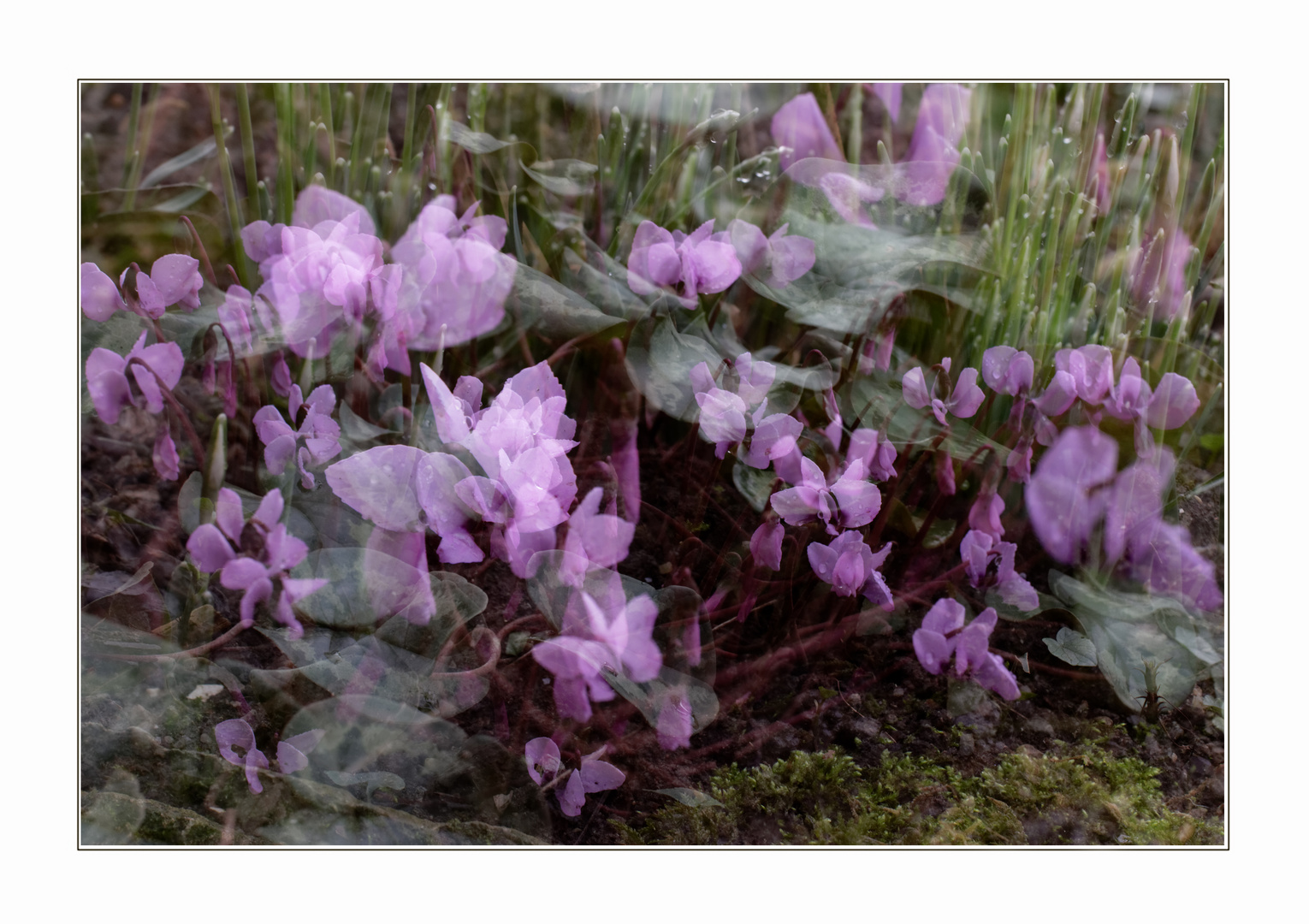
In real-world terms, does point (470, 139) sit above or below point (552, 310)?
above

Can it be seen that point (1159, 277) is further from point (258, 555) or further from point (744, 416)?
point (258, 555)

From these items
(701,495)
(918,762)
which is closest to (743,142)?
(701,495)

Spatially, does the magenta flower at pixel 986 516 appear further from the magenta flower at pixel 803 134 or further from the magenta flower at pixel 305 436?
the magenta flower at pixel 305 436

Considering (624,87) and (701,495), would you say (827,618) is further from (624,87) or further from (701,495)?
(624,87)

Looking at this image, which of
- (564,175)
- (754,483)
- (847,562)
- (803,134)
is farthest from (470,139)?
(847,562)

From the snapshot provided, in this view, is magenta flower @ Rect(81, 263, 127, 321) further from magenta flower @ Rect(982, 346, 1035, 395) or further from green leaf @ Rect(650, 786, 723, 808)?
magenta flower @ Rect(982, 346, 1035, 395)

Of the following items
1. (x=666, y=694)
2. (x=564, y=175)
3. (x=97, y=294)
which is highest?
(x=564, y=175)

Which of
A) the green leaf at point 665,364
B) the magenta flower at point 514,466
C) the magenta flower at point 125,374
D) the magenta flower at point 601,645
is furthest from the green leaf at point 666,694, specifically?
the magenta flower at point 125,374
